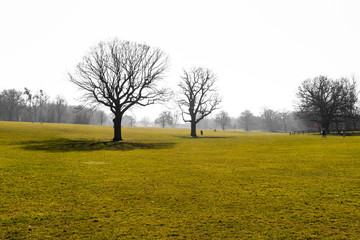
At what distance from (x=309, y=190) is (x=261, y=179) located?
2.20 meters

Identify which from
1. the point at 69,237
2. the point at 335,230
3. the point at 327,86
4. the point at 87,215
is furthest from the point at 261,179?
the point at 327,86

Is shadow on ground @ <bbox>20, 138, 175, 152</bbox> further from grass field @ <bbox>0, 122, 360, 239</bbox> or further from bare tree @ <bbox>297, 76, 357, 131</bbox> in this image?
bare tree @ <bbox>297, 76, 357, 131</bbox>

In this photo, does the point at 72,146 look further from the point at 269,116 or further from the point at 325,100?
the point at 269,116

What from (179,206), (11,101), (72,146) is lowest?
(179,206)

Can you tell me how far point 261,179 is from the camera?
1040 cm

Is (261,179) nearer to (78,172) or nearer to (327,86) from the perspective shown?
(78,172)

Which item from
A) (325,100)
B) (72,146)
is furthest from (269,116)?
(72,146)

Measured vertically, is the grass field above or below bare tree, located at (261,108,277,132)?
below

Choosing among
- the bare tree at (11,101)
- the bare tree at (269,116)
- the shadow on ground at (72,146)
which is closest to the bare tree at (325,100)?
the shadow on ground at (72,146)

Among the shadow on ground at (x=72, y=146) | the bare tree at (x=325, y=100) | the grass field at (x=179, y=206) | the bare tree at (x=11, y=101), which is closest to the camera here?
the grass field at (x=179, y=206)

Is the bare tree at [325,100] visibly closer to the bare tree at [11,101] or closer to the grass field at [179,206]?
the grass field at [179,206]

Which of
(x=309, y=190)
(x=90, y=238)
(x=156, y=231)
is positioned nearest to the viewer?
(x=90, y=238)

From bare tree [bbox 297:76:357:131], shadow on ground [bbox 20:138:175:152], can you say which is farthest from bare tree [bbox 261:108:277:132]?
shadow on ground [bbox 20:138:175:152]

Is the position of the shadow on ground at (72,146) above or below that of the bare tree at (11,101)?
below
